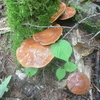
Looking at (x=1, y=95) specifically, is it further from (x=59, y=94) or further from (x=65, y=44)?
(x=65, y=44)

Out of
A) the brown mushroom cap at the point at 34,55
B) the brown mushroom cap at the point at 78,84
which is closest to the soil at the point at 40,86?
the brown mushroom cap at the point at 78,84

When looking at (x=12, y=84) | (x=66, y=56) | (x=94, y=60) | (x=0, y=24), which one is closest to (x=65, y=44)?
(x=66, y=56)

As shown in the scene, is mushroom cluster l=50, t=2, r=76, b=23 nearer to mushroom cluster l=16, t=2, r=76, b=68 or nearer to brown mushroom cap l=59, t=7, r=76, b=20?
brown mushroom cap l=59, t=7, r=76, b=20

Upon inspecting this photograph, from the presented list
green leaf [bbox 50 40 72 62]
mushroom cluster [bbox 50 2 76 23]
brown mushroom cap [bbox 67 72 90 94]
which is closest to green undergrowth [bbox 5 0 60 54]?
mushroom cluster [bbox 50 2 76 23]

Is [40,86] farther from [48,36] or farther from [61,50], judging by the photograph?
[48,36]

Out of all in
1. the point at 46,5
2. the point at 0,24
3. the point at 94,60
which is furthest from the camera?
the point at 0,24

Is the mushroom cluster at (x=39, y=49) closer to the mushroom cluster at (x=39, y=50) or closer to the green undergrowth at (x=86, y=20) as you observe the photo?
the mushroom cluster at (x=39, y=50)
